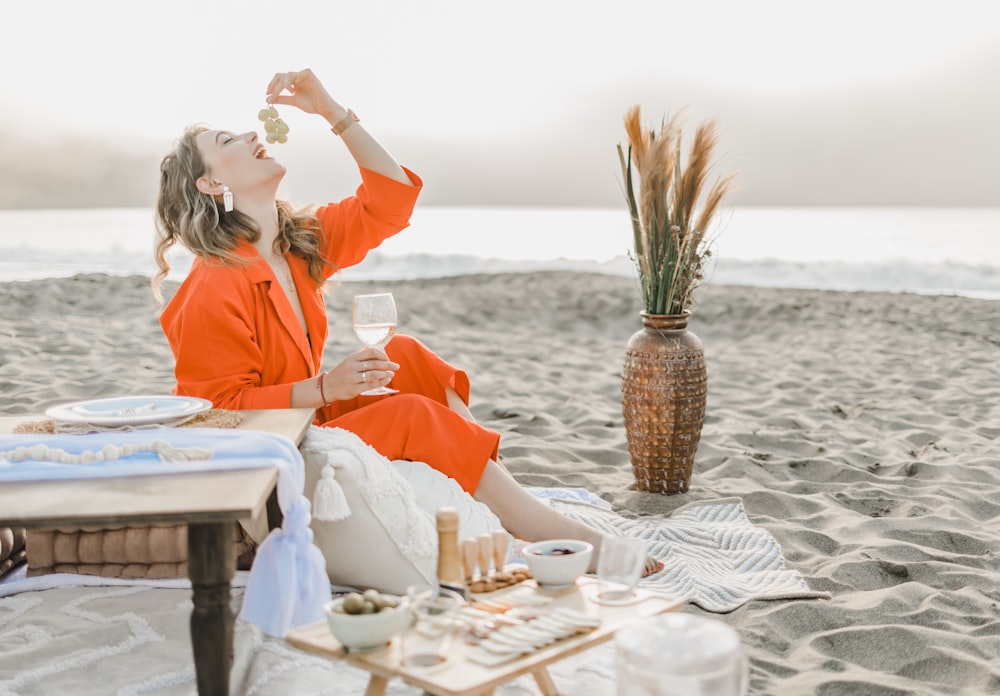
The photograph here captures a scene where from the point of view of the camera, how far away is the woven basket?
140 inches

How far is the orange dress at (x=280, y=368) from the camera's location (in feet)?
8.63

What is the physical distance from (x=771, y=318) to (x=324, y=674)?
7.57 m

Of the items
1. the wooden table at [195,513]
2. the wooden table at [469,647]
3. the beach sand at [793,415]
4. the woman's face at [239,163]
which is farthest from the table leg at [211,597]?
the woman's face at [239,163]

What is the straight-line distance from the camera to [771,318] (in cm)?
899

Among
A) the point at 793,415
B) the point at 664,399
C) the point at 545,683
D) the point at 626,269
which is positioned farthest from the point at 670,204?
the point at 626,269

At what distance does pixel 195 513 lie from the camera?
4.96ft

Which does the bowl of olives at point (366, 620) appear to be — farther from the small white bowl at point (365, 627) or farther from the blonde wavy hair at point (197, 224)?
the blonde wavy hair at point (197, 224)

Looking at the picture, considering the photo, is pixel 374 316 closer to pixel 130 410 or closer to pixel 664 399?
pixel 130 410

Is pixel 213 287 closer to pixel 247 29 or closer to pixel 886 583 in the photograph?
pixel 886 583

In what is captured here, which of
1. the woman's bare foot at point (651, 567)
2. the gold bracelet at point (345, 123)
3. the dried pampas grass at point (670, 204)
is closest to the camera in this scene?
the woman's bare foot at point (651, 567)

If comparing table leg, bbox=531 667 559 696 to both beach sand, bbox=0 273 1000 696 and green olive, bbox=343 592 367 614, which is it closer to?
beach sand, bbox=0 273 1000 696

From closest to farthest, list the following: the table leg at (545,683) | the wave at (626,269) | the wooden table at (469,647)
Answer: the wooden table at (469,647) → the table leg at (545,683) → the wave at (626,269)

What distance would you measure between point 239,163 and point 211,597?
1.65m

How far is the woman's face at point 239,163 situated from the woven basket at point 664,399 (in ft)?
4.95
